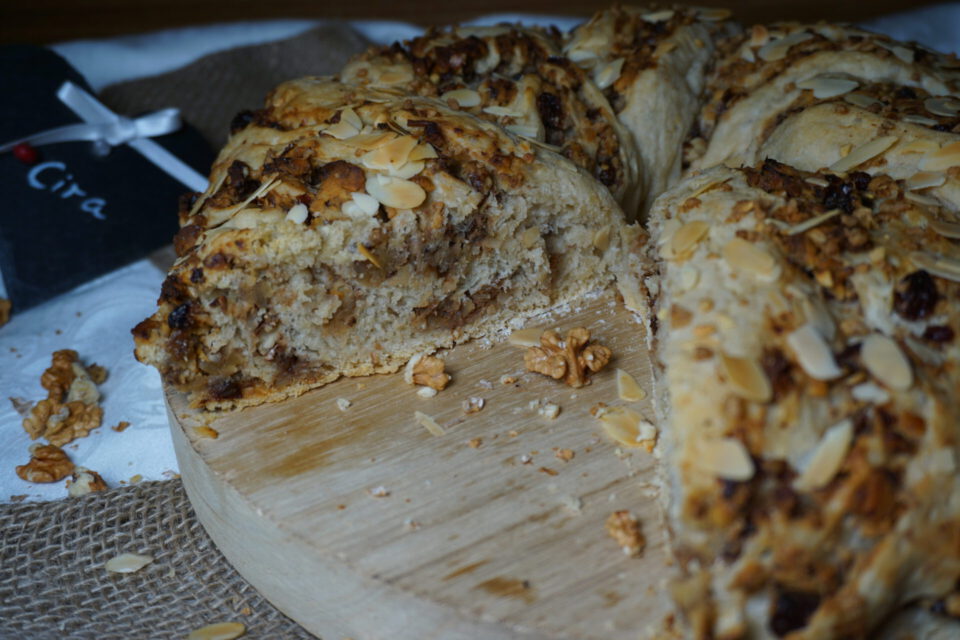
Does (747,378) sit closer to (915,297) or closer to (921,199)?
(915,297)

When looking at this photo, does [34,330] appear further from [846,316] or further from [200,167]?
[846,316]

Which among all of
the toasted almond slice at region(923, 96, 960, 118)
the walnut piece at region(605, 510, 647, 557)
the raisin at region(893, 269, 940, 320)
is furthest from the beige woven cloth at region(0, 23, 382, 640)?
the toasted almond slice at region(923, 96, 960, 118)

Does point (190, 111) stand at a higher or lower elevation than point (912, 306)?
lower

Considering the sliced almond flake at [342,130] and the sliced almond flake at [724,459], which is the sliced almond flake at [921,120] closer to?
the sliced almond flake at [724,459]

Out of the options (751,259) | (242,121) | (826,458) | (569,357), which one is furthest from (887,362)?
(242,121)

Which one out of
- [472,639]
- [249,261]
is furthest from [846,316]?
[249,261]

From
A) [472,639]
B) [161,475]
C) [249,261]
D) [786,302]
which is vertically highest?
[786,302]
